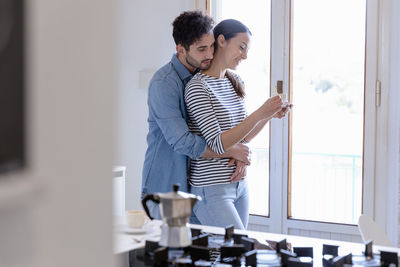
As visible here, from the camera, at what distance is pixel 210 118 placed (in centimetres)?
202

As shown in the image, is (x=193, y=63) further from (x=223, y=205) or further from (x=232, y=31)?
(x=223, y=205)

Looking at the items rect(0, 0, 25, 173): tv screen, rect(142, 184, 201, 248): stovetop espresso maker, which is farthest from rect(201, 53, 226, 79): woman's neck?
rect(0, 0, 25, 173): tv screen

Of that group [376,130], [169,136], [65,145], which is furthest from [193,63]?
[65,145]

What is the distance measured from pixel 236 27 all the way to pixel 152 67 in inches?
48.9

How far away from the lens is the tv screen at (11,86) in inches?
18.0

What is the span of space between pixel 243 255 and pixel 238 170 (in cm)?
71

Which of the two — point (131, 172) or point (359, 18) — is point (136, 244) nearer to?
point (131, 172)

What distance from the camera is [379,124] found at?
2.98 m

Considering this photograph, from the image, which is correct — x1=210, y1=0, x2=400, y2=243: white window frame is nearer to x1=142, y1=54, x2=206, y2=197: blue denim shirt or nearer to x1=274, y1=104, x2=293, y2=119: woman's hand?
x1=274, y1=104, x2=293, y2=119: woman's hand

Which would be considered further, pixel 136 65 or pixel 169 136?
pixel 136 65

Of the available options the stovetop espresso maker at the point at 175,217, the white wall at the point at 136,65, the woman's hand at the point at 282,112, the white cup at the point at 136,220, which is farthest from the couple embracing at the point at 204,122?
the white wall at the point at 136,65

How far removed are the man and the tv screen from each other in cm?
153

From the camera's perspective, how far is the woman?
2000 mm

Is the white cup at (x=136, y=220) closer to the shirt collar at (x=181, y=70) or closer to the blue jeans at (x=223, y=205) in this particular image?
the blue jeans at (x=223, y=205)
